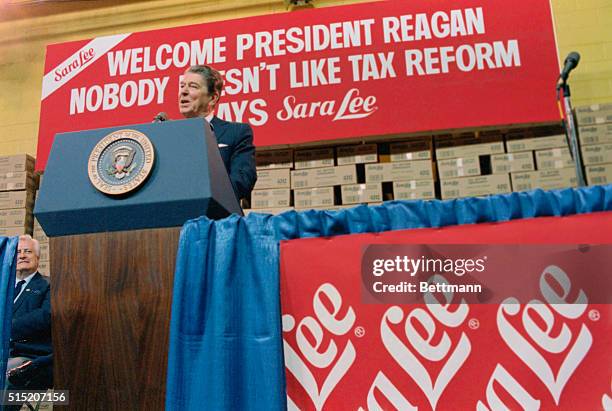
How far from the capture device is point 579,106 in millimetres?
3785

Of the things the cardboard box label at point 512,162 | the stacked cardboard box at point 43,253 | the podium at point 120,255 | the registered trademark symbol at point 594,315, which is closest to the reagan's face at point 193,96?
the podium at point 120,255

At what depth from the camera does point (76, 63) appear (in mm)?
4285

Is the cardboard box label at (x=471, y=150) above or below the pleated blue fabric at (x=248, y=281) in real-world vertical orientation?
above

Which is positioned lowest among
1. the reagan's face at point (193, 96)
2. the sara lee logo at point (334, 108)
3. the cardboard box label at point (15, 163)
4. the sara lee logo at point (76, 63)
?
the reagan's face at point (193, 96)

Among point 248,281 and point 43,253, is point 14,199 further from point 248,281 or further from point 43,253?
point 248,281

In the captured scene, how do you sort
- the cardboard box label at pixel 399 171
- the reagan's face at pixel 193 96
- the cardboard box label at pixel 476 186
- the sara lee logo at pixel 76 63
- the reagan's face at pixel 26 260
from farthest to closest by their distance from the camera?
the sara lee logo at pixel 76 63
the cardboard box label at pixel 399 171
the cardboard box label at pixel 476 186
the reagan's face at pixel 26 260
the reagan's face at pixel 193 96

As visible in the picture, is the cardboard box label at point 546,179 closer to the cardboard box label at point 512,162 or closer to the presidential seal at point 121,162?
the cardboard box label at point 512,162

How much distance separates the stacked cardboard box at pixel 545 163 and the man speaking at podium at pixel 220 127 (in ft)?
7.43

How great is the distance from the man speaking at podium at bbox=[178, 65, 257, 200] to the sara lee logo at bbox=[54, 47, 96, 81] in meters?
2.57

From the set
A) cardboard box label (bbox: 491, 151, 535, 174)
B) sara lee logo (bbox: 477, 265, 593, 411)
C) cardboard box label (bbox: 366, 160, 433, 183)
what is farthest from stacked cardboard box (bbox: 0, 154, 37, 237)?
sara lee logo (bbox: 477, 265, 593, 411)

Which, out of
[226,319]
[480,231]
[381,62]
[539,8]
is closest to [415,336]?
[480,231]

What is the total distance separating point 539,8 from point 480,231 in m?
3.11

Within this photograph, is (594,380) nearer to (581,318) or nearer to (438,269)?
(581,318)

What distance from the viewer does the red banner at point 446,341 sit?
1107 mm
